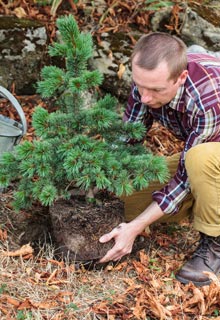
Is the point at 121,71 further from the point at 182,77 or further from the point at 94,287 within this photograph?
the point at 94,287

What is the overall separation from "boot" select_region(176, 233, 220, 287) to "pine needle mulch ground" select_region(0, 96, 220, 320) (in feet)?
0.16

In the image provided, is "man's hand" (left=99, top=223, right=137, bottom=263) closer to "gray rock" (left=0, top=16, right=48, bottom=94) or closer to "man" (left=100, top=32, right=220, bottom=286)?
"man" (left=100, top=32, right=220, bottom=286)

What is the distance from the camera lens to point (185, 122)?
8.82ft

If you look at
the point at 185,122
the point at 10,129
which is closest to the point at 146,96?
the point at 185,122

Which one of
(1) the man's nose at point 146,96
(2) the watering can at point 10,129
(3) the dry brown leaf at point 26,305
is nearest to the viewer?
(3) the dry brown leaf at point 26,305

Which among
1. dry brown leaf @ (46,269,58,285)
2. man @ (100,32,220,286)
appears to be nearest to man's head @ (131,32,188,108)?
man @ (100,32,220,286)

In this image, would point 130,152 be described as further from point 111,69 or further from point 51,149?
point 111,69

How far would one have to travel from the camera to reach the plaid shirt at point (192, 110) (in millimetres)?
2490

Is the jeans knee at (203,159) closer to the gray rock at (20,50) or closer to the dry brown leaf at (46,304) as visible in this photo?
the dry brown leaf at (46,304)

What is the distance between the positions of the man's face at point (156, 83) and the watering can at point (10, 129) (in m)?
0.79

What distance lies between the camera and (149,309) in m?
2.45

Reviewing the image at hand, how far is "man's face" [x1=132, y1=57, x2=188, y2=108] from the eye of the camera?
7.78 feet

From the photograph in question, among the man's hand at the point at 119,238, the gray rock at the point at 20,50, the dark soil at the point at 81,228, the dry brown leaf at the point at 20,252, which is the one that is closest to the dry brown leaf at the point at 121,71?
the gray rock at the point at 20,50

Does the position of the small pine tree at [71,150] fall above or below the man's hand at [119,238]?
above
